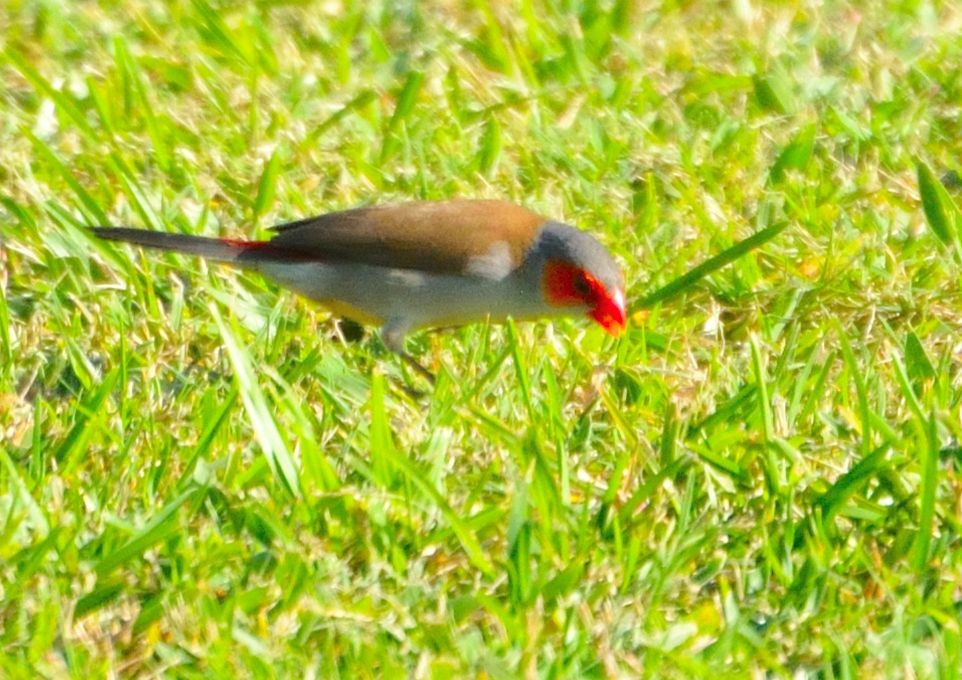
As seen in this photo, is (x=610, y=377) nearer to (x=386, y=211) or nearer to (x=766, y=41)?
(x=386, y=211)

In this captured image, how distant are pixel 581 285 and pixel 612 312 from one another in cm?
11

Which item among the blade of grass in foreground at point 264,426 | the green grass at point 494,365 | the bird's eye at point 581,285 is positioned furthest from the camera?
the bird's eye at point 581,285

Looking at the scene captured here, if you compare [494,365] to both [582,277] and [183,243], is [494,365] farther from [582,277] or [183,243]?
[183,243]

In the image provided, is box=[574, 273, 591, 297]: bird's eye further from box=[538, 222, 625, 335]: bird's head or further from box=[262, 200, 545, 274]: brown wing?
box=[262, 200, 545, 274]: brown wing

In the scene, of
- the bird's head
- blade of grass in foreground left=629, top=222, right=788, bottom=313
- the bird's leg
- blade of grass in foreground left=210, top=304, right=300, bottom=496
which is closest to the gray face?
the bird's head

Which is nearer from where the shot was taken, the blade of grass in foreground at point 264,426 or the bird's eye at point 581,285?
the blade of grass in foreground at point 264,426

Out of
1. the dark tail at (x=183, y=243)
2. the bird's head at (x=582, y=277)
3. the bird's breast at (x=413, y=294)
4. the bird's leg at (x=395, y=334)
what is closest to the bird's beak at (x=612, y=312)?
the bird's head at (x=582, y=277)

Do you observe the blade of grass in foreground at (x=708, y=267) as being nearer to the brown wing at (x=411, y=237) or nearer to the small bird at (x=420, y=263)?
the small bird at (x=420, y=263)

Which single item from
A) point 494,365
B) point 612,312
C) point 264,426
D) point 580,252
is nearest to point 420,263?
point 580,252

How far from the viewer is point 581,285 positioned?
16.1 ft

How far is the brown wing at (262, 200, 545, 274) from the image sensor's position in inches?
200

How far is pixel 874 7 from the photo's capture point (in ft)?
24.0

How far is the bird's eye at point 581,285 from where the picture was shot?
4.88 meters

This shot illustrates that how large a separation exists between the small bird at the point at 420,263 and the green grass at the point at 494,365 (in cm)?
12
